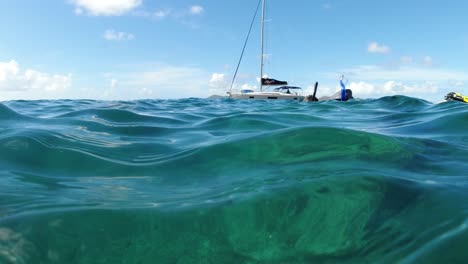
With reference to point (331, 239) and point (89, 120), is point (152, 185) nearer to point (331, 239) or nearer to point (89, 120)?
point (331, 239)

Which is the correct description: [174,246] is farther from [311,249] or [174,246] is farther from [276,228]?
[311,249]

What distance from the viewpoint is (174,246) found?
5.57 feet

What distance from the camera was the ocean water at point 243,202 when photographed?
163 cm

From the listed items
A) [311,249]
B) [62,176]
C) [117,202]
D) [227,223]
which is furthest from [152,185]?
[311,249]

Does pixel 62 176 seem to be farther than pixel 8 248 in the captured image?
Yes

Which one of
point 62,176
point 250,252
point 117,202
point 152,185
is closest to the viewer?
point 250,252

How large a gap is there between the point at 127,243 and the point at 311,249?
3.11 feet

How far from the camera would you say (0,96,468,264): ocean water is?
64.1 inches

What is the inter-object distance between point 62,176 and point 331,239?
2314mm

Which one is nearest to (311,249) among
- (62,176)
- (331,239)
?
(331,239)

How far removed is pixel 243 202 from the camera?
6.77 ft

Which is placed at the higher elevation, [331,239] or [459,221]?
[459,221]

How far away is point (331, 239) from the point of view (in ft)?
5.74

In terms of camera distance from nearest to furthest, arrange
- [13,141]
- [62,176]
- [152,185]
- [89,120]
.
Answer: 1. [152,185]
2. [62,176]
3. [13,141]
4. [89,120]
